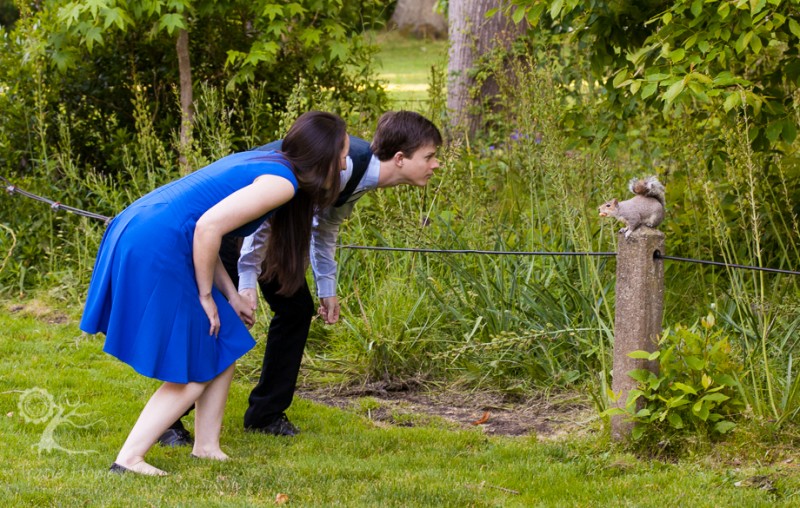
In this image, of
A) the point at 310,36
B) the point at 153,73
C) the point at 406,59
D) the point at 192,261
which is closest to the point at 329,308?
the point at 192,261

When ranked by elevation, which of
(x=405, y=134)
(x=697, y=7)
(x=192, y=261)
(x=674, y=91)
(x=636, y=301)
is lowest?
(x=636, y=301)

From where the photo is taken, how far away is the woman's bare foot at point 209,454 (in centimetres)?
406

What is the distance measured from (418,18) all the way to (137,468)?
2233cm

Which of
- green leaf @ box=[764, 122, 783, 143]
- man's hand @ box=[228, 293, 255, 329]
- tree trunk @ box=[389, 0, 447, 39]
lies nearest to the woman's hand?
man's hand @ box=[228, 293, 255, 329]

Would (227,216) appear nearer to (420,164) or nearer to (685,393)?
(420,164)

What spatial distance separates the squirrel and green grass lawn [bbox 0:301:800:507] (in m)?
0.91

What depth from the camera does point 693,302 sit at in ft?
18.2

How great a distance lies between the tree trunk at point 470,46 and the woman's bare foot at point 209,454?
15.9ft

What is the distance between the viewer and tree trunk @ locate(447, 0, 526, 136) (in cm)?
845

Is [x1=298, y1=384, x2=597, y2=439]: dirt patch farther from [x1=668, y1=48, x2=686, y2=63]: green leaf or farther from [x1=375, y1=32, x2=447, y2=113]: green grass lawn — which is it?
[x1=375, y1=32, x2=447, y2=113]: green grass lawn

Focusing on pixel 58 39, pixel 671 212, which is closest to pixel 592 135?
pixel 671 212

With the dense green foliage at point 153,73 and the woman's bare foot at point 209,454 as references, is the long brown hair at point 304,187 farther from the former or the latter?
the dense green foliage at point 153,73

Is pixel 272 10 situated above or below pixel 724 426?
above

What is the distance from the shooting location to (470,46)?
8375mm
